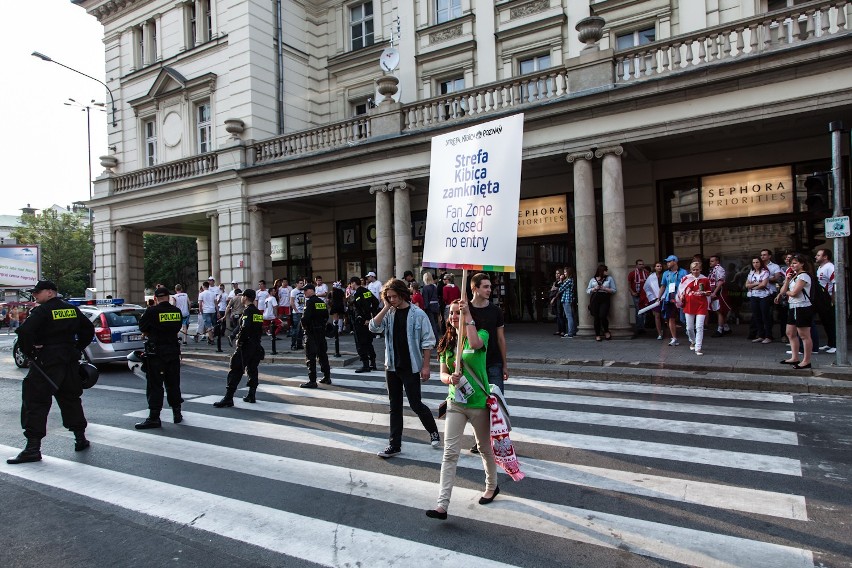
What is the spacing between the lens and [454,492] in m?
4.60

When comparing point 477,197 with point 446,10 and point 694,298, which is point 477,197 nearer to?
point 694,298

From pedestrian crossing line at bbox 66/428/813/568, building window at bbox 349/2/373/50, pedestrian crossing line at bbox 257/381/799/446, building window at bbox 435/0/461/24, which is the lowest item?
pedestrian crossing line at bbox 66/428/813/568

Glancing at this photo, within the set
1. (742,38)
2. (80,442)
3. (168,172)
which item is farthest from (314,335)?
(168,172)

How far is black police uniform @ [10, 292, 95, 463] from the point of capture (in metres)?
5.85

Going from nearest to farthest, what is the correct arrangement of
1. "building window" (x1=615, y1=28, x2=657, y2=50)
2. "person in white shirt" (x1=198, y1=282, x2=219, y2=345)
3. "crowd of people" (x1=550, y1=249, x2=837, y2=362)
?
"crowd of people" (x1=550, y1=249, x2=837, y2=362) → "building window" (x1=615, y1=28, x2=657, y2=50) → "person in white shirt" (x1=198, y1=282, x2=219, y2=345)

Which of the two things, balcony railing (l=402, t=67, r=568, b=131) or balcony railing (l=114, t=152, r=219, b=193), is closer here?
balcony railing (l=402, t=67, r=568, b=131)

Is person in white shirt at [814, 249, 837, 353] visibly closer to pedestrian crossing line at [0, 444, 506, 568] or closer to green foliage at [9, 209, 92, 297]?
pedestrian crossing line at [0, 444, 506, 568]

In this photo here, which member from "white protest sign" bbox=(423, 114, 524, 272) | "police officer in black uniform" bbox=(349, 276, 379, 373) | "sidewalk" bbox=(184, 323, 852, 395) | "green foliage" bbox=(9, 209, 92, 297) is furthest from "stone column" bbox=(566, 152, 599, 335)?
"green foliage" bbox=(9, 209, 92, 297)

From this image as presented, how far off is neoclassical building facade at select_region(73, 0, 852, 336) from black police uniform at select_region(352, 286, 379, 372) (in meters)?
5.08

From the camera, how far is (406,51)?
773 inches

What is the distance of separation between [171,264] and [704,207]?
163 feet

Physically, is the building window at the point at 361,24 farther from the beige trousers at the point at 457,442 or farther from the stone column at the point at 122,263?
the beige trousers at the point at 457,442

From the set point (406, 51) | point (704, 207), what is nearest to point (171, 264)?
point (406, 51)

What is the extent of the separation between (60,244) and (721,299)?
54625 mm
